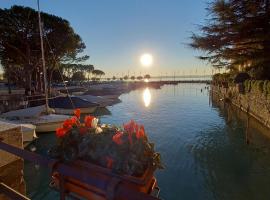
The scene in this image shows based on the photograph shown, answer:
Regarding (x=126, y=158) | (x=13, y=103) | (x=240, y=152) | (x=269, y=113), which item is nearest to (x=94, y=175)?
(x=126, y=158)

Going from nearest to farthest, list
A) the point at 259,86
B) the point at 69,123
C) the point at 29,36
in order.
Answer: the point at 69,123 < the point at 259,86 < the point at 29,36

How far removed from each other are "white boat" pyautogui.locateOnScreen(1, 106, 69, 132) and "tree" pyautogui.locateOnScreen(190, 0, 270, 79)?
19.9 meters

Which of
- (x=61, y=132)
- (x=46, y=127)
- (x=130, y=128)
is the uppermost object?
(x=130, y=128)

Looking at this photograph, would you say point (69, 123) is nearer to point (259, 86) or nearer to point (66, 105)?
point (259, 86)

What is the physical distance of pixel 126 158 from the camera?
7.32 feet

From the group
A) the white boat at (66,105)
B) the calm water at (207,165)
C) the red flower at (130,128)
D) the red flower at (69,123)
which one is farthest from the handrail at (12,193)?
the white boat at (66,105)

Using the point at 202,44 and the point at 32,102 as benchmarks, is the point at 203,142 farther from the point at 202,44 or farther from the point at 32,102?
the point at 32,102

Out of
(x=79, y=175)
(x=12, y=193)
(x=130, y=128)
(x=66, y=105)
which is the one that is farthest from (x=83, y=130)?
(x=66, y=105)

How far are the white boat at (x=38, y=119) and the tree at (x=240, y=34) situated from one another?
19.9 metres

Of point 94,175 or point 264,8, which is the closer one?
point 94,175

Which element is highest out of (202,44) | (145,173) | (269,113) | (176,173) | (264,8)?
(264,8)

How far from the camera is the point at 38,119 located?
20391 mm

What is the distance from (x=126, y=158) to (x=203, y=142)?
56.4ft

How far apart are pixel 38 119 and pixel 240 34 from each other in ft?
75.4
